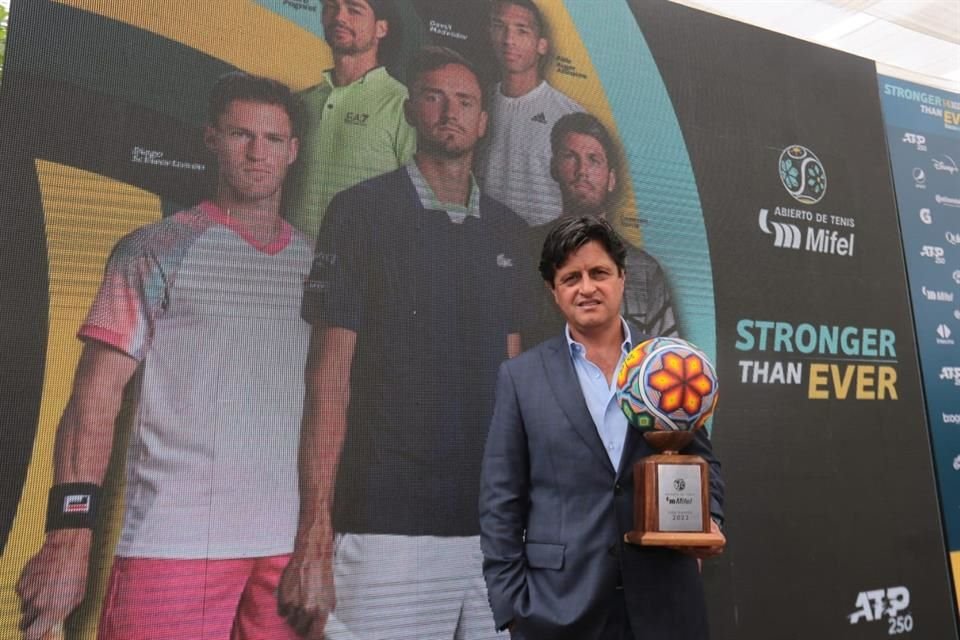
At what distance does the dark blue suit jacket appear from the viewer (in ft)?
5.18

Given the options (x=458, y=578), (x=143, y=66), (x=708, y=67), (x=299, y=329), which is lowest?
(x=458, y=578)

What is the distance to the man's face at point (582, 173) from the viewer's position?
256 cm

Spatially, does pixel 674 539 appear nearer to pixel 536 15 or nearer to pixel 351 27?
pixel 351 27

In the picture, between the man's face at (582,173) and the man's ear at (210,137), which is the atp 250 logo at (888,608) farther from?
the man's ear at (210,137)

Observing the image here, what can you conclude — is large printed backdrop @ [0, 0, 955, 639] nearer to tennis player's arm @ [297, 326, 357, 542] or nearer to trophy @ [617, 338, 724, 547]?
tennis player's arm @ [297, 326, 357, 542]

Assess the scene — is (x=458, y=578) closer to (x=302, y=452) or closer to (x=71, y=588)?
(x=302, y=452)

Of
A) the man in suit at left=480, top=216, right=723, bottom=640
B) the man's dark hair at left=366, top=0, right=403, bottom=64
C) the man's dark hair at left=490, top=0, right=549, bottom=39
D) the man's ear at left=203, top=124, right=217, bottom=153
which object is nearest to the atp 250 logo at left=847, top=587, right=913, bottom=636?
the man in suit at left=480, top=216, right=723, bottom=640

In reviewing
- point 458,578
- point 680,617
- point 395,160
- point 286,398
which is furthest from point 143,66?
point 680,617

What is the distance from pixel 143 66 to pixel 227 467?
1155 mm

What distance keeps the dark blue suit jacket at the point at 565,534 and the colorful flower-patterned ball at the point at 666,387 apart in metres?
0.12

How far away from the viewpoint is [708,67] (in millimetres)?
2891

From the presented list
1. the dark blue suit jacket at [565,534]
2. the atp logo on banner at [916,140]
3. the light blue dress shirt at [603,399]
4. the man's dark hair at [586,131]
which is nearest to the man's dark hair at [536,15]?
the man's dark hair at [586,131]

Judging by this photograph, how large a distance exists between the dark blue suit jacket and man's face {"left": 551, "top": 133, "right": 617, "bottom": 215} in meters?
1.02

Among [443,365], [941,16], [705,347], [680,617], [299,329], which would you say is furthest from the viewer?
[941,16]
